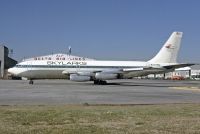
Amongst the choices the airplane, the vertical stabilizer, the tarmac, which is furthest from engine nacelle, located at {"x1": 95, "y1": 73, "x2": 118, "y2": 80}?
the tarmac

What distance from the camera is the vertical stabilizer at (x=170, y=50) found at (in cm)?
5853

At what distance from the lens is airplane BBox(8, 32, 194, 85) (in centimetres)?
5488

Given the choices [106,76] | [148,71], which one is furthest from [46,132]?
[148,71]

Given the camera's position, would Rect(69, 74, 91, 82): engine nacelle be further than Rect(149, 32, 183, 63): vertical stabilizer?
No

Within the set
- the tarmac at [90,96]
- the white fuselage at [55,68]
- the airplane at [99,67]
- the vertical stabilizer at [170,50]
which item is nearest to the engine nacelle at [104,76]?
the airplane at [99,67]

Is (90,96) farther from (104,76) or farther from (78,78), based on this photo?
(104,76)

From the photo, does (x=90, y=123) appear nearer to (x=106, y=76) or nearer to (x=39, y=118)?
(x=39, y=118)

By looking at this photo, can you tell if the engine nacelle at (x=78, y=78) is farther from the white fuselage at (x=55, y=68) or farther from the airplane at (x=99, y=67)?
the white fuselage at (x=55, y=68)

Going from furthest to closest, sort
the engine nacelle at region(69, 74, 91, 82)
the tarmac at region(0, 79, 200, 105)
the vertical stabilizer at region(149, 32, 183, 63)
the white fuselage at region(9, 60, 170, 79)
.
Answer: the vertical stabilizer at region(149, 32, 183, 63)
the white fuselage at region(9, 60, 170, 79)
the engine nacelle at region(69, 74, 91, 82)
the tarmac at region(0, 79, 200, 105)

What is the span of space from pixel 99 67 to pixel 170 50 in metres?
10.2

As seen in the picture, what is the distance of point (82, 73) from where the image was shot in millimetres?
54688

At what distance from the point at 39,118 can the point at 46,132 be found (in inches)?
104

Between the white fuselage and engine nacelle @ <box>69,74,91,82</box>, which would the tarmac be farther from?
the white fuselage

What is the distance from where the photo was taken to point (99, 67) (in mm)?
56719
